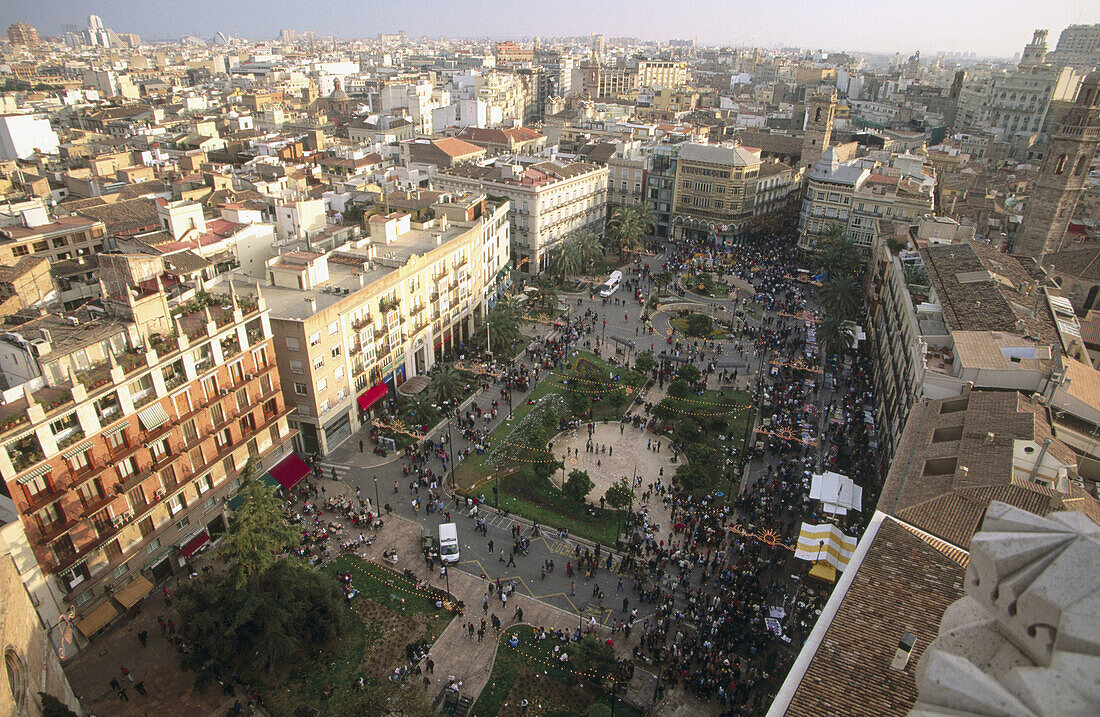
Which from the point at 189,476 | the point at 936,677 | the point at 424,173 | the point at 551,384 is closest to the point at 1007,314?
the point at 551,384

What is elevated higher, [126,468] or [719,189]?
[719,189]

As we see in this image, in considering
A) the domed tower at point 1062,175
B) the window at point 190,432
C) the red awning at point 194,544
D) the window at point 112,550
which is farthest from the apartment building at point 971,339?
the window at point 112,550

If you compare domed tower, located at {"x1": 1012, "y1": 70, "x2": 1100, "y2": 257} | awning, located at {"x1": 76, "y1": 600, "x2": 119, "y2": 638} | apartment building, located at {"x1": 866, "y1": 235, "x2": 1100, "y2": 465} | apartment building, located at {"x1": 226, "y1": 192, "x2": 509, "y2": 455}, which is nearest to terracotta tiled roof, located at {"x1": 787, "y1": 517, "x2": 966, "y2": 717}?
apartment building, located at {"x1": 866, "y1": 235, "x2": 1100, "y2": 465}

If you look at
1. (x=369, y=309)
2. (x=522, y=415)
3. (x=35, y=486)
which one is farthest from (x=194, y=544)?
(x=522, y=415)

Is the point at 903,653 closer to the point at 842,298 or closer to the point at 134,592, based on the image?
the point at 134,592

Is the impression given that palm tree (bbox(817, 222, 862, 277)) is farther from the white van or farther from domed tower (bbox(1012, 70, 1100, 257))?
the white van

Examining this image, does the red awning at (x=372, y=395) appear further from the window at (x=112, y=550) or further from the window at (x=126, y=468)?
the window at (x=112, y=550)
